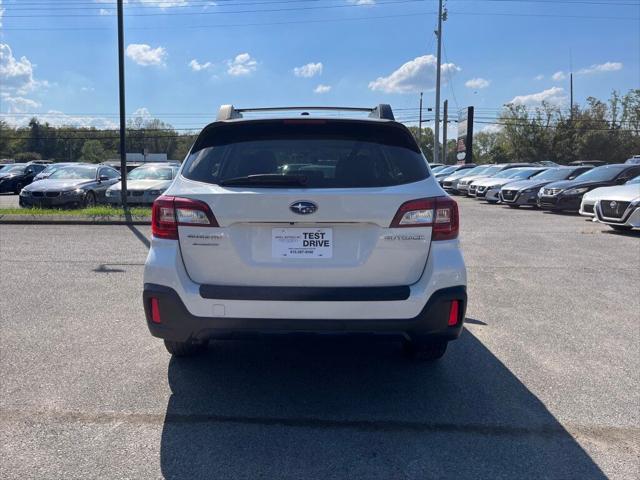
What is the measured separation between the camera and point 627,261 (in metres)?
8.97

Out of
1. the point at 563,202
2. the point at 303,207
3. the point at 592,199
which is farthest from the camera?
the point at 563,202

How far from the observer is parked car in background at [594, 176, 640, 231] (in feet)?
38.0

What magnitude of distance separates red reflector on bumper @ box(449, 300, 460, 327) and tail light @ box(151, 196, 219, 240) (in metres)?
1.50

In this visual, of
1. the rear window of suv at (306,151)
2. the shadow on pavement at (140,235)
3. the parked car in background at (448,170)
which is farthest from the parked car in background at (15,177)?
the rear window of suv at (306,151)

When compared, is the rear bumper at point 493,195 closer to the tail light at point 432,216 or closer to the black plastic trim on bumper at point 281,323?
the tail light at point 432,216

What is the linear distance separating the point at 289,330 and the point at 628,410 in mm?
2252

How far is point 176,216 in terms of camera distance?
350cm

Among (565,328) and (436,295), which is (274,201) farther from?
(565,328)

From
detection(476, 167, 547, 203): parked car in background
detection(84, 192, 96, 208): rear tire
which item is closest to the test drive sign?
detection(476, 167, 547, 203): parked car in background

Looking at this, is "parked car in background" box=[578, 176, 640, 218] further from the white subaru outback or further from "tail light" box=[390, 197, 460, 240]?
the white subaru outback

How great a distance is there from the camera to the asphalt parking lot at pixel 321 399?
3.05 metres

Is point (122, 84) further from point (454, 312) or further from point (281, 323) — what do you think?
point (454, 312)

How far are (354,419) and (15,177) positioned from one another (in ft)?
93.5

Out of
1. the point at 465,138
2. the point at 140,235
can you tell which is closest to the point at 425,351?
the point at 140,235
